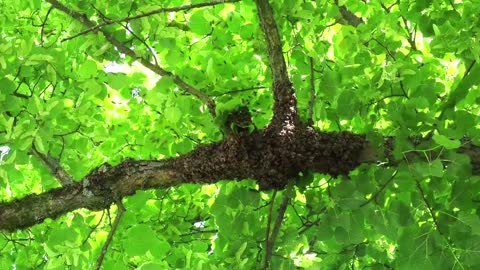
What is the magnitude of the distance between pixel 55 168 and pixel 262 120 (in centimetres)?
115

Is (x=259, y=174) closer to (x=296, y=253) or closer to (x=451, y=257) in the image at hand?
(x=296, y=253)

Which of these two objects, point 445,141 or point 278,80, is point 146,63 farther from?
point 445,141

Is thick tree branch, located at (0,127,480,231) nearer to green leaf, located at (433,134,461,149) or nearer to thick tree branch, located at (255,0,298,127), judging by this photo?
thick tree branch, located at (255,0,298,127)

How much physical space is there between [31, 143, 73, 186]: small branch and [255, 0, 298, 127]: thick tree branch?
43.0 inches

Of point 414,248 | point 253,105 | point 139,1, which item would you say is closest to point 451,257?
point 414,248

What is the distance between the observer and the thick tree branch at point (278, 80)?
2146mm

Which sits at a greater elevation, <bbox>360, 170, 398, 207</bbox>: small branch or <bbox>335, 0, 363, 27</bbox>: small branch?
<bbox>335, 0, 363, 27</bbox>: small branch

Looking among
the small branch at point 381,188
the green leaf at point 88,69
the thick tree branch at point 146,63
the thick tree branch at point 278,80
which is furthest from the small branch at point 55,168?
the small branch at point 381,188

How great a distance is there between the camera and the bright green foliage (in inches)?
81.1

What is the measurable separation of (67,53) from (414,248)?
Answer: 2.24m

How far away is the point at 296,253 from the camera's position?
8.15 feet

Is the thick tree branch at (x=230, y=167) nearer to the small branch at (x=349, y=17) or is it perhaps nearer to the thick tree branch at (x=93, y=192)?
the thick tree branch at (x=93, y=192)

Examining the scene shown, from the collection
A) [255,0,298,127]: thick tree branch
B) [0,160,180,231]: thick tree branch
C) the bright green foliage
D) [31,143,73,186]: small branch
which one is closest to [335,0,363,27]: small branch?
the bright green foliage

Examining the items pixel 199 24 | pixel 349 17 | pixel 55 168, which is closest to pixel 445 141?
pixel 199 24
